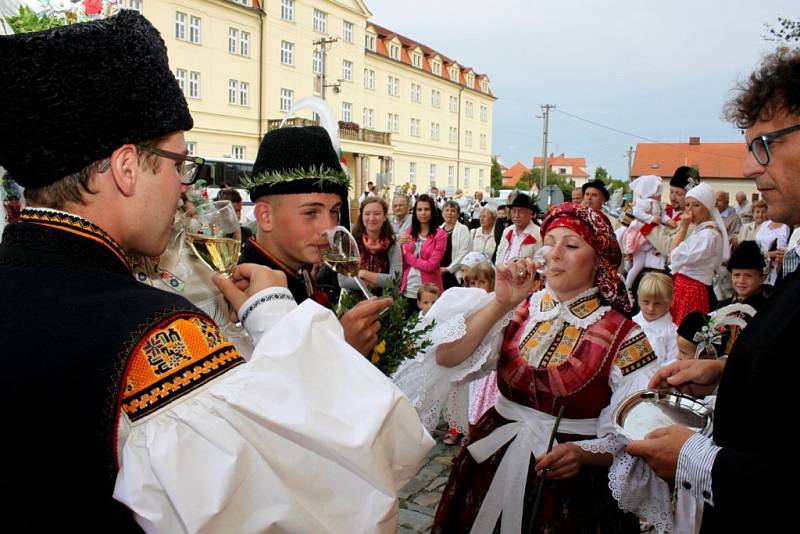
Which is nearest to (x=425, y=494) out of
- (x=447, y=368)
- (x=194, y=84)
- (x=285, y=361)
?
(x=447, y=368)

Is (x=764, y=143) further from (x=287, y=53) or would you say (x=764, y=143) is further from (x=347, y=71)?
(x=347, y=71)

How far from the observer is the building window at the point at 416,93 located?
176 feet

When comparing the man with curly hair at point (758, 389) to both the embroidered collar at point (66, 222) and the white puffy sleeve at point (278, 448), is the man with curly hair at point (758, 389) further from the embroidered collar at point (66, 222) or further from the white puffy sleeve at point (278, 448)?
the embroidered collar at point (66, 222)

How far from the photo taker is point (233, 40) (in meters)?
34.5

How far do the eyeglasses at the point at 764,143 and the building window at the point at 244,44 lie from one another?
36.6 m

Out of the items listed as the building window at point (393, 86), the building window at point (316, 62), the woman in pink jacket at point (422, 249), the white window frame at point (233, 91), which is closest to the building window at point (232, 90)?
the white window frame at point (233, 91)

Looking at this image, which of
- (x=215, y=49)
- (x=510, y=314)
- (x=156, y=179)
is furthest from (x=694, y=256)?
(x=215, y=49)

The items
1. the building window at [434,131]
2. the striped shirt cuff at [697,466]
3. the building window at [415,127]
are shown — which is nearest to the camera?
the striped shirt cuff at [697,466]

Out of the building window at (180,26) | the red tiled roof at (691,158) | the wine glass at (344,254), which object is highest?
the building window at (180,26)

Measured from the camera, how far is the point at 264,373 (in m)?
1.20

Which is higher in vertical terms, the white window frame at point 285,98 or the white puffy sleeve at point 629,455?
the white window frame at point 285,98

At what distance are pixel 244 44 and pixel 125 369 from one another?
37624 mm

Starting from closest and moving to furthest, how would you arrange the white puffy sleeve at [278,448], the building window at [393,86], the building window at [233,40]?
the white puffy sleeve at [278,448]
the building window at [233,40]
the building window at [393,86]

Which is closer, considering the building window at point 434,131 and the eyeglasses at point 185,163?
the eyeglasses at point 185,163
